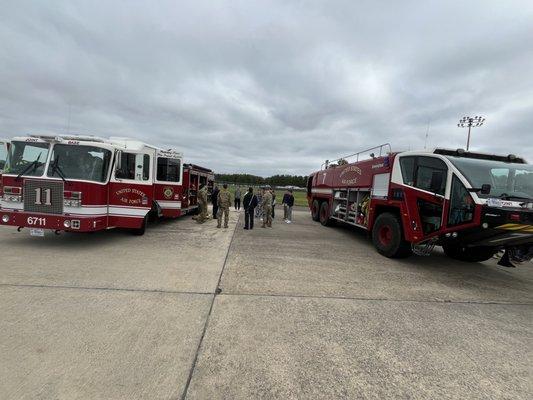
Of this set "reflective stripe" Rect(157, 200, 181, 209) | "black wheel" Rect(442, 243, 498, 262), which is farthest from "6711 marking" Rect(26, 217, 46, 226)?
"black wheel" Rect(442, 243, 498, 262)

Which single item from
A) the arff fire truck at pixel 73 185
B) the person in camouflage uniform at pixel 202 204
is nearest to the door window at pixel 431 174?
the arff fire truck at pixel 73 185

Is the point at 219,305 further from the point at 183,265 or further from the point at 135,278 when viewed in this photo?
the point at 183,265

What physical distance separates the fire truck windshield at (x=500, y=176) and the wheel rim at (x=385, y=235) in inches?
88.8

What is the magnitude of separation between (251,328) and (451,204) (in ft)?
15.1

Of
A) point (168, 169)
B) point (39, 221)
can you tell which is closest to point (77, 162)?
point (39, 221)

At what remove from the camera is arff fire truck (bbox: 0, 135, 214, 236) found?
7.13 meters

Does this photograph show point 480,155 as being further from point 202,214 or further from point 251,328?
point 202,214

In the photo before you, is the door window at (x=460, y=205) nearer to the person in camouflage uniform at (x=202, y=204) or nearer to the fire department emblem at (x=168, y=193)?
the fire department emblem at (x=168, y=193)

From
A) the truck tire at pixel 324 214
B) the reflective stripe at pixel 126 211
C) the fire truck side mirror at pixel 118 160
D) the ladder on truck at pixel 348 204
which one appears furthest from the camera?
the truck tire at pixel 324 214

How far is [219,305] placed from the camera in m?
4.49

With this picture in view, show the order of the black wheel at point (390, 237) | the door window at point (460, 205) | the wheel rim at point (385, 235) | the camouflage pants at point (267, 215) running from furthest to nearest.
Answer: the camouflage pants at point (267, 215), the wheel rim at point (385, 235), the black wheel at point (390, 237), the door window at point (460, 205)

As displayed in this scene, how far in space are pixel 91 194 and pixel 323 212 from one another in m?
9.71

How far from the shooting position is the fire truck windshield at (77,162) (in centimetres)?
739

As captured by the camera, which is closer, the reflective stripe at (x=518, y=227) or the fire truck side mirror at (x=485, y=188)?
the reflective stripe at (x=518, y=227)
